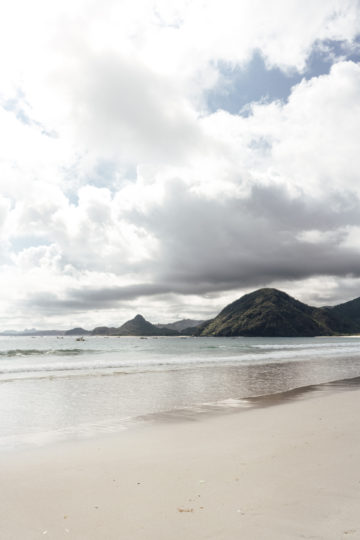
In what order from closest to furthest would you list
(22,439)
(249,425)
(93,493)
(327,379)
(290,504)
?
(290,504)
(93,493)
(22,439)
(249,425)
(327,379)

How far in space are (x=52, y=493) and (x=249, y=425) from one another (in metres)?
6.28

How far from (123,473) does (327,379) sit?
63.7 ft

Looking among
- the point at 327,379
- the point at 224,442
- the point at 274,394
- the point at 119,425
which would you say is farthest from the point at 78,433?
the point at 327,379

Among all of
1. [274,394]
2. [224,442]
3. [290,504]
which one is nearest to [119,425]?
[224,442]

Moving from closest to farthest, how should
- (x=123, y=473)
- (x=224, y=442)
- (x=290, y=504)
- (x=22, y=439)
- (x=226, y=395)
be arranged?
1. (x=290, y=504)
2. (x=123, y=473)
3. (x=224, y=442)
4. (x=22, y=439)
5. (x=226, y=395)

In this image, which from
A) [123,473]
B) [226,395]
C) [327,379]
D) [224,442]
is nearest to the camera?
[123,473]

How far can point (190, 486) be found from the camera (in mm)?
5750

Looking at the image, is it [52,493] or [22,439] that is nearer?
[52,493]

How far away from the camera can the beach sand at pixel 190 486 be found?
4.45m

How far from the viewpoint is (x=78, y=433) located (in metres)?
9.98

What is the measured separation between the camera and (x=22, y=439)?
941cm

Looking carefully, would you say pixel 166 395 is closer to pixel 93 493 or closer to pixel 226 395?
pixel 226 395

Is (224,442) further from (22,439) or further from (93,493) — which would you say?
(22,439)

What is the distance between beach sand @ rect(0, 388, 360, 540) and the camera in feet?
14.6
